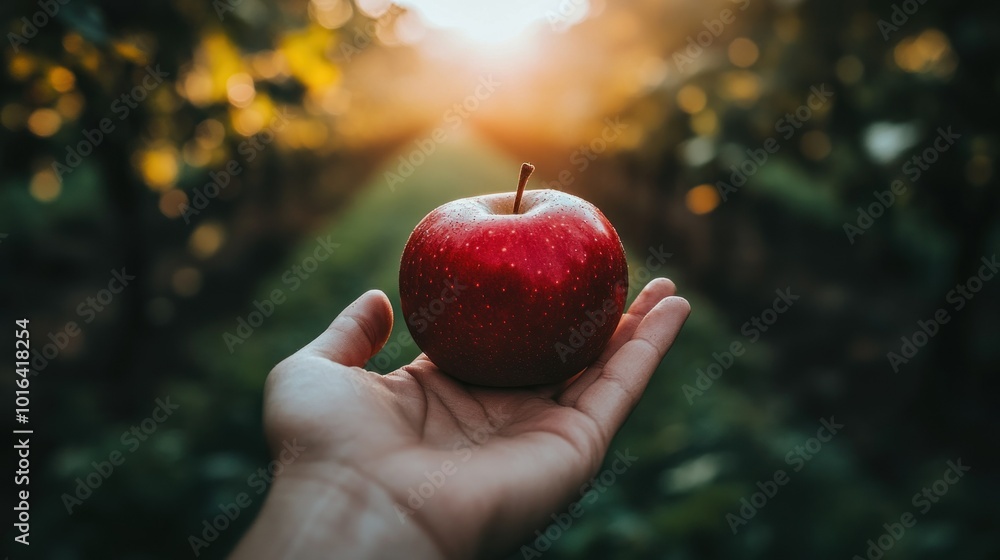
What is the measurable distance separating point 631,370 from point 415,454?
2.47 feet

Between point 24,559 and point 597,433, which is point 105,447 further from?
point 597,433

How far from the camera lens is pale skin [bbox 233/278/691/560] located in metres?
1.50

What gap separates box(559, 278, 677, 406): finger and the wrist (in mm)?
699

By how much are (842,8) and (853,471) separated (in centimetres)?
272

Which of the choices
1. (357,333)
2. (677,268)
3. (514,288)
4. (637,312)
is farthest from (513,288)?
(677,268)

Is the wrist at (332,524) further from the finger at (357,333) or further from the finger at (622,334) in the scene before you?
the finger at (622,334)

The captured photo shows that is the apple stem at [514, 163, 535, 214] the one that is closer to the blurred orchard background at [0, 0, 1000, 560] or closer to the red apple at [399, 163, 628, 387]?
the red apple at [399, 163, 628, 387]

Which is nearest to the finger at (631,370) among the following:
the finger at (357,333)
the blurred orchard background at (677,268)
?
the finger at (357,333)

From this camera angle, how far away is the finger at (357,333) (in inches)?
78.9

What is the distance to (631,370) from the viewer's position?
2.04 metres

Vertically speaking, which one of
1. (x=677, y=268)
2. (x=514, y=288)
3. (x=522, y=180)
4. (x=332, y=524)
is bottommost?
(x=677, y=268)

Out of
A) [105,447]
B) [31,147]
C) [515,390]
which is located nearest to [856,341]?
[515,390]

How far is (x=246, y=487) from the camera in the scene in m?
3.24

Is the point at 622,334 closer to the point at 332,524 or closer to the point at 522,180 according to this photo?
the point at 522,180
